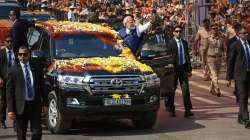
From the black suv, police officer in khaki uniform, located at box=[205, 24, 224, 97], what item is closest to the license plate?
the black suv

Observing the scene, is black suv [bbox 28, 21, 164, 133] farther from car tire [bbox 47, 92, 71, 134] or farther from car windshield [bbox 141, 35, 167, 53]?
car windshield [bbox 141, 35, 167, 53]

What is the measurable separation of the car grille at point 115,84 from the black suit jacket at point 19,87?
2.33 metres

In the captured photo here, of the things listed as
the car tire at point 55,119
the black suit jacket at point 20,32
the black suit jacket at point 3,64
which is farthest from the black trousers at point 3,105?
the car tire at point 55,119

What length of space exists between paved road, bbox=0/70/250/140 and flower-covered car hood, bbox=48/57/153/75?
1.09 meters

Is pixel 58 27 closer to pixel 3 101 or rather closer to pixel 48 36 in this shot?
pixel 48 36

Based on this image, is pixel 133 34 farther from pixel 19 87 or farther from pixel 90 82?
pixel 19 87

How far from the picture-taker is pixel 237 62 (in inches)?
496

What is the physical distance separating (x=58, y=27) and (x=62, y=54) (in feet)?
2.56

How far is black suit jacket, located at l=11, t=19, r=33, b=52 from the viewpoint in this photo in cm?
1339

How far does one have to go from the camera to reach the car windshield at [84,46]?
41.0 feet

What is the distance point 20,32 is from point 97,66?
251 cm

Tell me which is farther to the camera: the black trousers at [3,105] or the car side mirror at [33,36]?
the car side mirror at [33,36]

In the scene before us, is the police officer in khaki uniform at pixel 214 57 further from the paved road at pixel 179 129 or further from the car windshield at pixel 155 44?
the car windshield at pixel 155 44

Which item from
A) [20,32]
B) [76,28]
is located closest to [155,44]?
[76,28]
